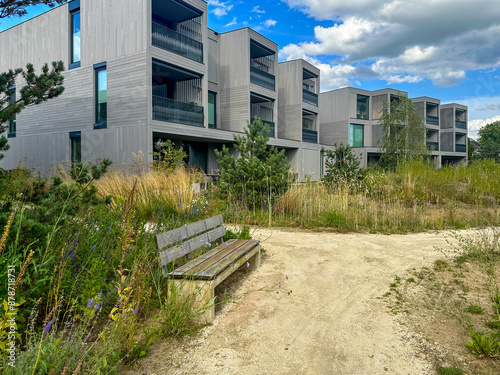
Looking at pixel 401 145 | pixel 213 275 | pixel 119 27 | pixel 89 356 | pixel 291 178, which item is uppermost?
pixel 119 27

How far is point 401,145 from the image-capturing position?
2694cm

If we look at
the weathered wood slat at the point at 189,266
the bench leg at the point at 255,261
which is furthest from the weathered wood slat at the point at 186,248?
the bench leg at the point at 255,261

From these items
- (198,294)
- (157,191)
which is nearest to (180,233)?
(198,294)

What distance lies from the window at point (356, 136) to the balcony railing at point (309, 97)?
8.44 m

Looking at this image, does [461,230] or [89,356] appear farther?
[461,230]

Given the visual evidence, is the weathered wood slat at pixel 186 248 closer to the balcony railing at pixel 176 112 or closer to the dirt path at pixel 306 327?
the dirt path at pixel 306 327

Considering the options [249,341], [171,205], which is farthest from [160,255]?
[171,205]

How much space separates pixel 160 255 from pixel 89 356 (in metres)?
1.15

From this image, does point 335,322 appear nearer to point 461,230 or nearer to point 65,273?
point 65,273

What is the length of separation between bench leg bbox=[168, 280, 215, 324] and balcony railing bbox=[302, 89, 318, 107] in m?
25.2

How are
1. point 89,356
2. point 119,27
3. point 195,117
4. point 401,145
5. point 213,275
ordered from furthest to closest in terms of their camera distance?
point 401,145 < point 195,117 < point 119,27 < point 213,275 < point 89,356

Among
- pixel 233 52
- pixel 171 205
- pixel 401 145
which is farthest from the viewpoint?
pixel 401 145

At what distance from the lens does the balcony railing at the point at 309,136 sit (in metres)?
27.5

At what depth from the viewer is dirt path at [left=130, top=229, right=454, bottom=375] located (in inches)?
111
